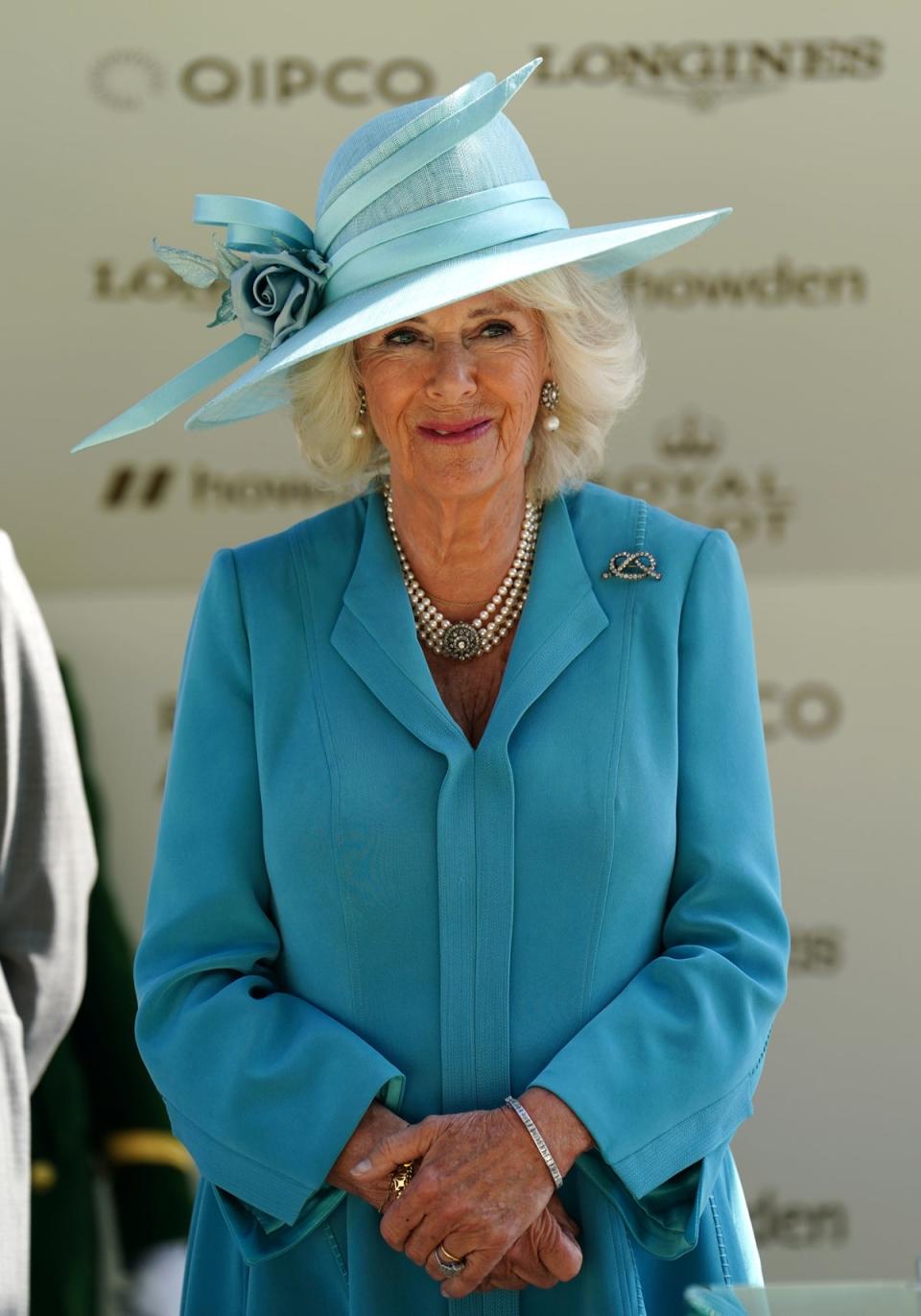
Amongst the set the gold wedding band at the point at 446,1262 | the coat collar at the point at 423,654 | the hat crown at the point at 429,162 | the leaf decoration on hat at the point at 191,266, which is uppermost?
the hat crown at the point at 429,162

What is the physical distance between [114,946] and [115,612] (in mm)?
598

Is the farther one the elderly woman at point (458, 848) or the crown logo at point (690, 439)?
the crown logo at point (690, 439)

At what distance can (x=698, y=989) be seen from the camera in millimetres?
1998

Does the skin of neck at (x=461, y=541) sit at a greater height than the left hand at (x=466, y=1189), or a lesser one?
greater

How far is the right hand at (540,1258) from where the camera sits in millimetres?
1971

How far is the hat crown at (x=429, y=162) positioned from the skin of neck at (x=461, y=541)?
11.6 inches

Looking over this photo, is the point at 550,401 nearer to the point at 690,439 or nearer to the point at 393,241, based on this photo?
the point at 393,241

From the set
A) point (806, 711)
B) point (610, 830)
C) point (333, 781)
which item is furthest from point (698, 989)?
point (806, 711)

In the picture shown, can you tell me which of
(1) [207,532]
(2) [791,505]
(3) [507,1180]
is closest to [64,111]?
(1) [207,532]

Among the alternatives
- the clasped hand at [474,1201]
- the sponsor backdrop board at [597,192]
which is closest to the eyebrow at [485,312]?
the clasped hand at [474,1201]

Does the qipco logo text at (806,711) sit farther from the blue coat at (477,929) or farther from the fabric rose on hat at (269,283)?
the fabric rose on hat at (269,283)

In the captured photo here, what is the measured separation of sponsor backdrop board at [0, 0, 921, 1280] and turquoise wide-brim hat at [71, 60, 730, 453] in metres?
1.31

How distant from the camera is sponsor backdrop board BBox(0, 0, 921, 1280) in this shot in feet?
11.3

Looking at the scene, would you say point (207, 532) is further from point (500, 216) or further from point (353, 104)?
point (500, 216)
